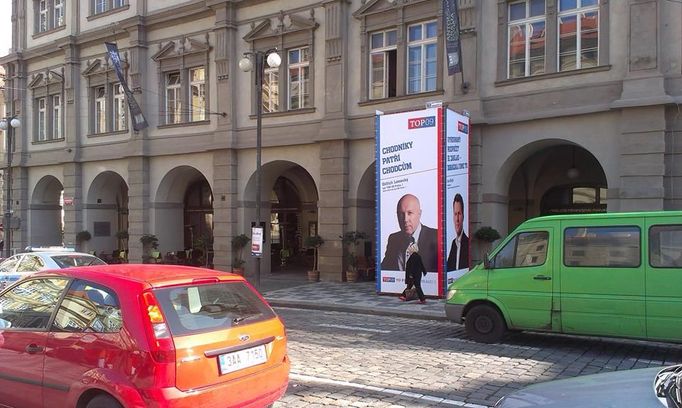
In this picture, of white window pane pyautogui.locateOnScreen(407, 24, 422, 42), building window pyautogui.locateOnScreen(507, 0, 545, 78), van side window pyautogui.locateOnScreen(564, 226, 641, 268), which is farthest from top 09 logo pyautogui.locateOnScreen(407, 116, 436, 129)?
van side window pyautogui.locateOnScreen(564, 226, 641, 268)

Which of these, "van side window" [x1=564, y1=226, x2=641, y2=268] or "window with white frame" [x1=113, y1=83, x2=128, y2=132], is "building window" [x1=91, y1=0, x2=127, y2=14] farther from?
"van side window" [x1=564, y1=226, x2=641, y2=268]

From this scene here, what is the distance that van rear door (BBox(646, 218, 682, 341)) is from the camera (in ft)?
25.8

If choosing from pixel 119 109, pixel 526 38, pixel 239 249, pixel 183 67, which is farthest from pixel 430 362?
pixel 119 109

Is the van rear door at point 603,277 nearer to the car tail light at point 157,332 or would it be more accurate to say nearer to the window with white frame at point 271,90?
the car tail light at point 157,332

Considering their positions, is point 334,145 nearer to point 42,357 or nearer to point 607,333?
point 607,333

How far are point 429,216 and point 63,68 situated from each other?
2201cm

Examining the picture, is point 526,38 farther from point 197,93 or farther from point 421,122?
point 197,93

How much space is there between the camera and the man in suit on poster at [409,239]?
48.4 feet

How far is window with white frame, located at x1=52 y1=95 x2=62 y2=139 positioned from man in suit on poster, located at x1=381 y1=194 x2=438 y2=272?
69.1 ft

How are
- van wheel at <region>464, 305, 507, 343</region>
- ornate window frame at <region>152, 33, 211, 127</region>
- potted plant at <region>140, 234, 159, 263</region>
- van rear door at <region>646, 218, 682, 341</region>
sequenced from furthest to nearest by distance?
1. potted plant at <region>140, 234, 159, 263</region>
2. ornate window frame at <region>152, 33, 211, 127</region>
3. van wheel at <region>464, 305, 507, 343</region>
4. van rear door at <region>646, 218, 682, 341</region>

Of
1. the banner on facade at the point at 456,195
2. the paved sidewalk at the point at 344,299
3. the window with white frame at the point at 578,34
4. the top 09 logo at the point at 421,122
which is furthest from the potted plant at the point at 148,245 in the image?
the window with white frame at the point at 578,34

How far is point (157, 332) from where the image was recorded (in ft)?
13.9

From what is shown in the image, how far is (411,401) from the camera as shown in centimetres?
608

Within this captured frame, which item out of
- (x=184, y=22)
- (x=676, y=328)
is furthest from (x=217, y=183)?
(x=676, y=328)
